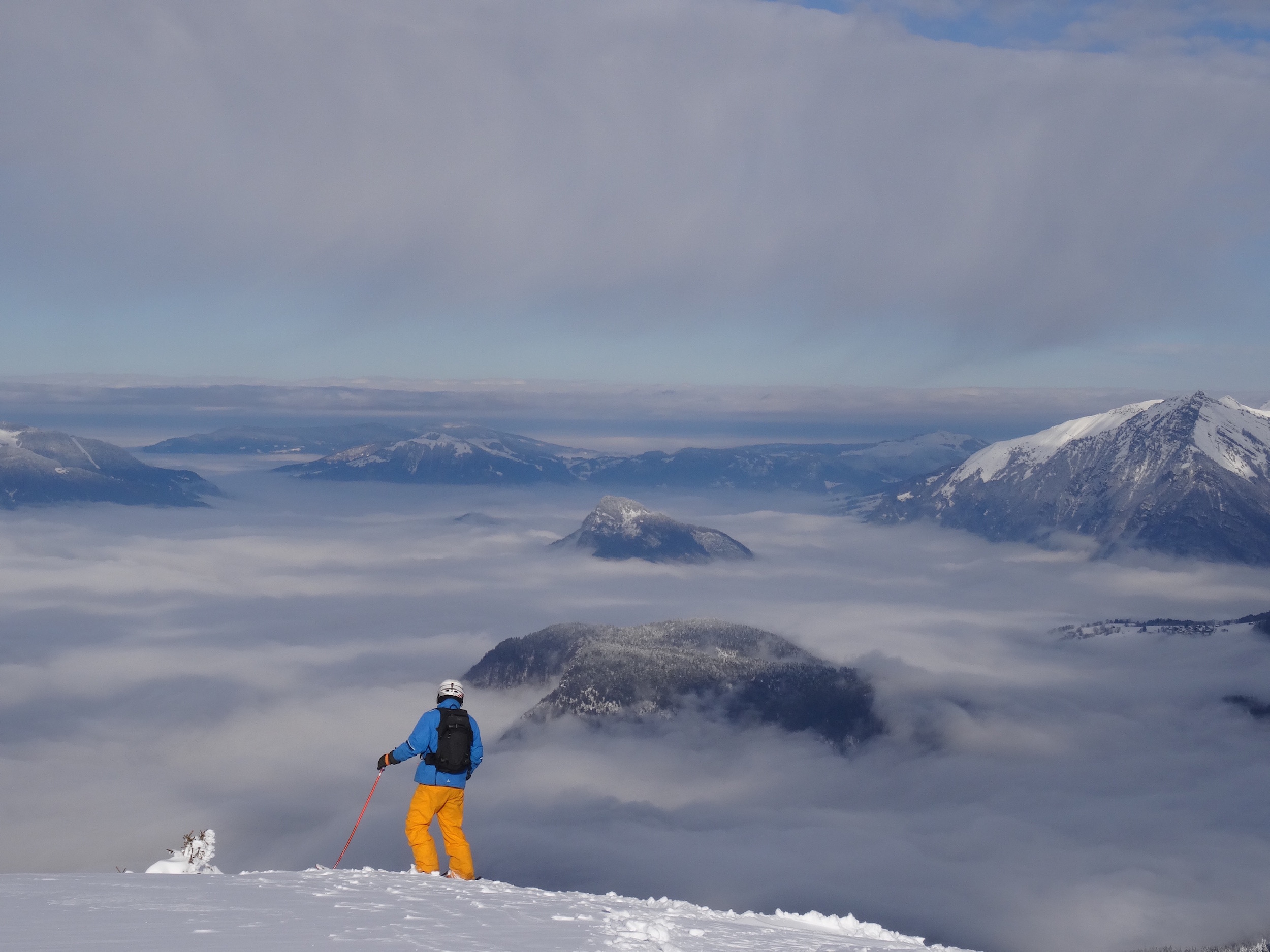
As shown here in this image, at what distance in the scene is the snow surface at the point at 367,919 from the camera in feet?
48.1

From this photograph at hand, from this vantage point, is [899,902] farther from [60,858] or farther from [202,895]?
[202,895]

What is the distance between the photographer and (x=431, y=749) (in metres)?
22.8

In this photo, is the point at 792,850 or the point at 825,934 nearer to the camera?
the point at 825,934

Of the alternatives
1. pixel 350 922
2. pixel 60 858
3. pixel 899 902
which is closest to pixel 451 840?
pixel 350 922

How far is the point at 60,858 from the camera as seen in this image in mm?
181750

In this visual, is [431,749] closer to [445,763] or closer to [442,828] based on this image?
[445,763]

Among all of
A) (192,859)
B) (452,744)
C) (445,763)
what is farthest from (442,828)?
(192,859)

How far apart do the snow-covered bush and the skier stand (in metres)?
5.10

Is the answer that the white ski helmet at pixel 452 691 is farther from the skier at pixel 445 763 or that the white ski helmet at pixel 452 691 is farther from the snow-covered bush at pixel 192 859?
the snow-covered bush at pixel 192 859

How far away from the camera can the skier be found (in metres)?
22.6

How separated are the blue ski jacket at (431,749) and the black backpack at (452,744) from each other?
0.31 feet

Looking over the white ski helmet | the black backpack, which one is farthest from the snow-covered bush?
the white ski helmet

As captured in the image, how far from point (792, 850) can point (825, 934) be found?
190134mm

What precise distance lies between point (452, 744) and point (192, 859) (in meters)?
→ 11.4
